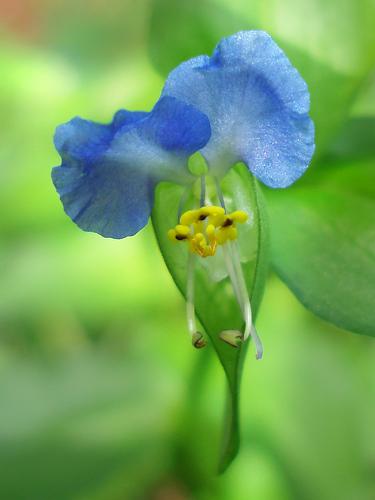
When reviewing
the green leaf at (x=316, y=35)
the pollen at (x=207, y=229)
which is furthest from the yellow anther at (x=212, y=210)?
the green leaf at (x=316, y=35)

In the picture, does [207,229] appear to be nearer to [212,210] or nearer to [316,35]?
[212,210]

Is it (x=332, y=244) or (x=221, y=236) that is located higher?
(x=221, y=236)

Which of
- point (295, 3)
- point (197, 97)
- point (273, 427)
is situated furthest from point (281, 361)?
point (197, 97)

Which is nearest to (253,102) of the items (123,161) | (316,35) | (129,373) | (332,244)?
(123,161)

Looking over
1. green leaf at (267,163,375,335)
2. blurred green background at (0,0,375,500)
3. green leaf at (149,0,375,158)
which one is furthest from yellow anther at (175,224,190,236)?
blurred green background at (0,0,375,500)

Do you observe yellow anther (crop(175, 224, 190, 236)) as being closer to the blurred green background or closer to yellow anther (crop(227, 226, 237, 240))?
yellow anther (crop(227, 226, 237, 240))

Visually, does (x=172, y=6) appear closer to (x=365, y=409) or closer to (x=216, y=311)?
(x=216, y=311)
